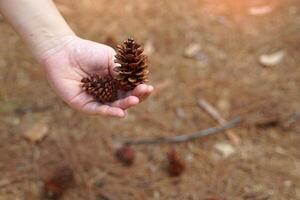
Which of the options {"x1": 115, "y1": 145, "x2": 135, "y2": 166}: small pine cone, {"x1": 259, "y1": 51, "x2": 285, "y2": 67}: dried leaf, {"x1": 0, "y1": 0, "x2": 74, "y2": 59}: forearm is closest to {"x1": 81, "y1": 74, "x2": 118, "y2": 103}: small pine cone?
{"x1": 0, "y1": 0, "x2": 74, "y2": 59}: forearm

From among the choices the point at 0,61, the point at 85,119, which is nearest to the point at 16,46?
the point at 0,61

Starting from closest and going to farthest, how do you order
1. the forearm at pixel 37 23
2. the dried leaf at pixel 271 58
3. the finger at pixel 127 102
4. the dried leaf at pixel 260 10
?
1. the finger at pixel 127 102
2. the forearm at pixel 37 23
3. the dried leaf at pixel 271 58
4. the dried leaf at pixel 260 10

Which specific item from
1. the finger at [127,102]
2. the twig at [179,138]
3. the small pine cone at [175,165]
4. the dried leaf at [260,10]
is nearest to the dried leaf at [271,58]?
the dried leaf at [260,10]

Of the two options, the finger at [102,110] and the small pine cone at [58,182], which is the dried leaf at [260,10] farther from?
the finger at [102,110]

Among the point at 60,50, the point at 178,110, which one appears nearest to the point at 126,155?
the point at 178,110

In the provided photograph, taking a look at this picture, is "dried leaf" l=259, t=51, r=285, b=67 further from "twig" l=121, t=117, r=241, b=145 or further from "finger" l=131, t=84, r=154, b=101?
"finger" l=131, t=84, r=154, b=101

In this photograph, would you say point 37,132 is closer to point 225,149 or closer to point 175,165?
point 175,165

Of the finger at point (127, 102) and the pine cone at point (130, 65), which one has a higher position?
the pine cone at point (130, 65)

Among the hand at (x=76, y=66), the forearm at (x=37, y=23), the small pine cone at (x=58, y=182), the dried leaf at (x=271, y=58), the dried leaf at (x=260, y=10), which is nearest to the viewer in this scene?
the hand at (x=76, y=66)
